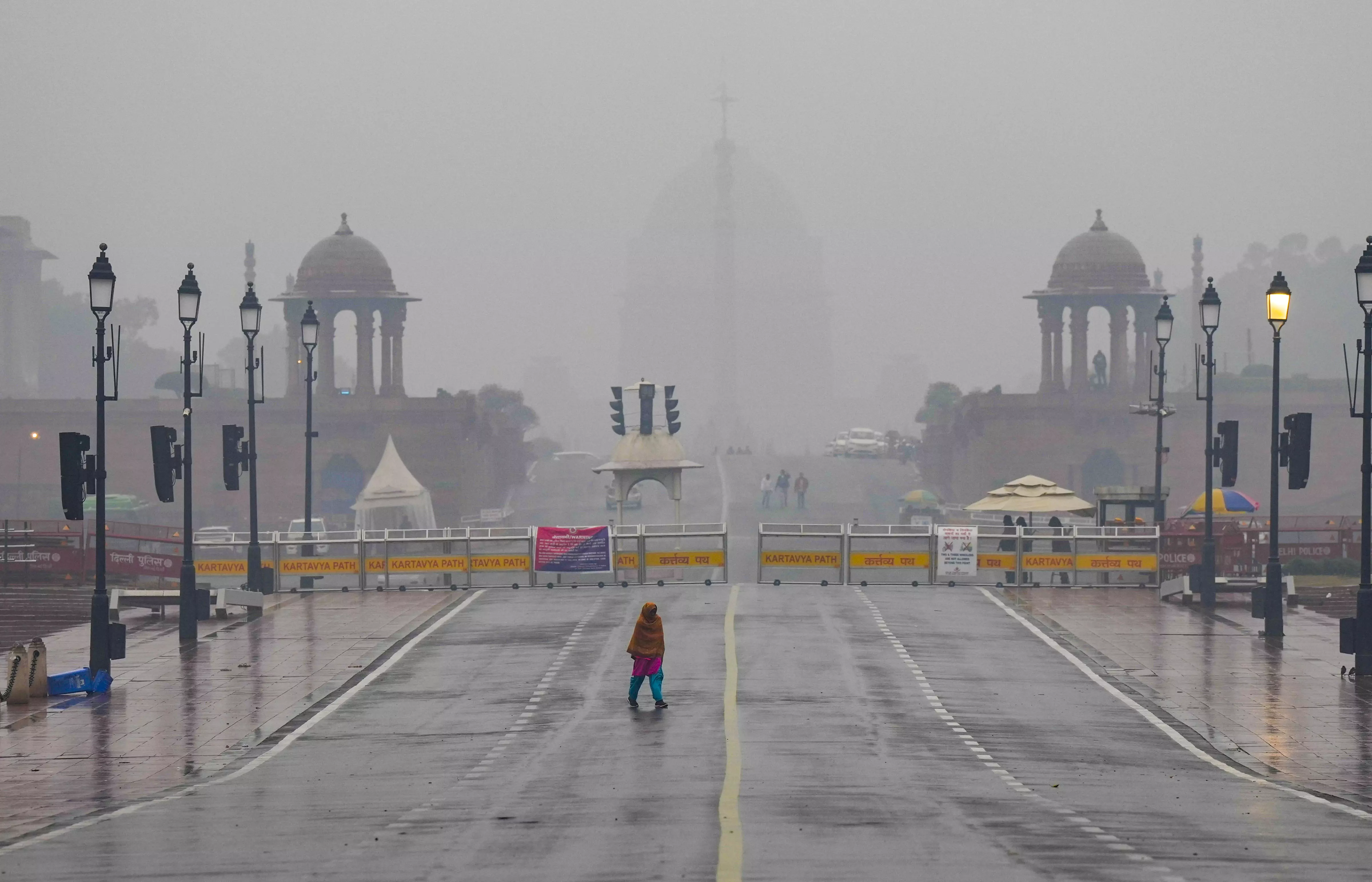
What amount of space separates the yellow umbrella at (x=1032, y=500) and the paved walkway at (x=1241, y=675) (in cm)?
653

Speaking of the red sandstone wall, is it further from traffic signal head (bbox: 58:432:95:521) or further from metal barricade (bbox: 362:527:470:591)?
traffic signal head (bbox: 58:432:95:521)

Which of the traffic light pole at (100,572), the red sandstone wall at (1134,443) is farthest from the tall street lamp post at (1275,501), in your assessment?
the red sandstone wall at (1134,443)

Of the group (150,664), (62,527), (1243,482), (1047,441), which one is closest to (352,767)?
(150,664)

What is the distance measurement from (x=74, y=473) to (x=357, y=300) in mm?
93363

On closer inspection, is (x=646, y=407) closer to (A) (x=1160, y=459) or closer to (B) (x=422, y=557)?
(B) (x=422, y=557)

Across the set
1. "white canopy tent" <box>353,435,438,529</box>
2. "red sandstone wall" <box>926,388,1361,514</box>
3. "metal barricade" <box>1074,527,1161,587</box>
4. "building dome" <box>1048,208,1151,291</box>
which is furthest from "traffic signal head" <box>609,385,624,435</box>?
"building dome" <box>1048,208,1151,291</box>

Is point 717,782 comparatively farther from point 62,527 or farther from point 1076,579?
→ point 62,527

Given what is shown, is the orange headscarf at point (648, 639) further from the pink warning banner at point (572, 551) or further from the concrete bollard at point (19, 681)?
the pink warning banner at point (572, 551)

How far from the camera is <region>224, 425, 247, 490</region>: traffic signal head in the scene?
41844mm

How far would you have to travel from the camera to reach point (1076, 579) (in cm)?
4238

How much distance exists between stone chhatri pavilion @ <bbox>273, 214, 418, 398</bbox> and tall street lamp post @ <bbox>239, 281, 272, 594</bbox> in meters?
77.7

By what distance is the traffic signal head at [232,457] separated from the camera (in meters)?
41.8

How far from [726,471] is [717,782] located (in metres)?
105

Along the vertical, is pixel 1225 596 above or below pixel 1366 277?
below
